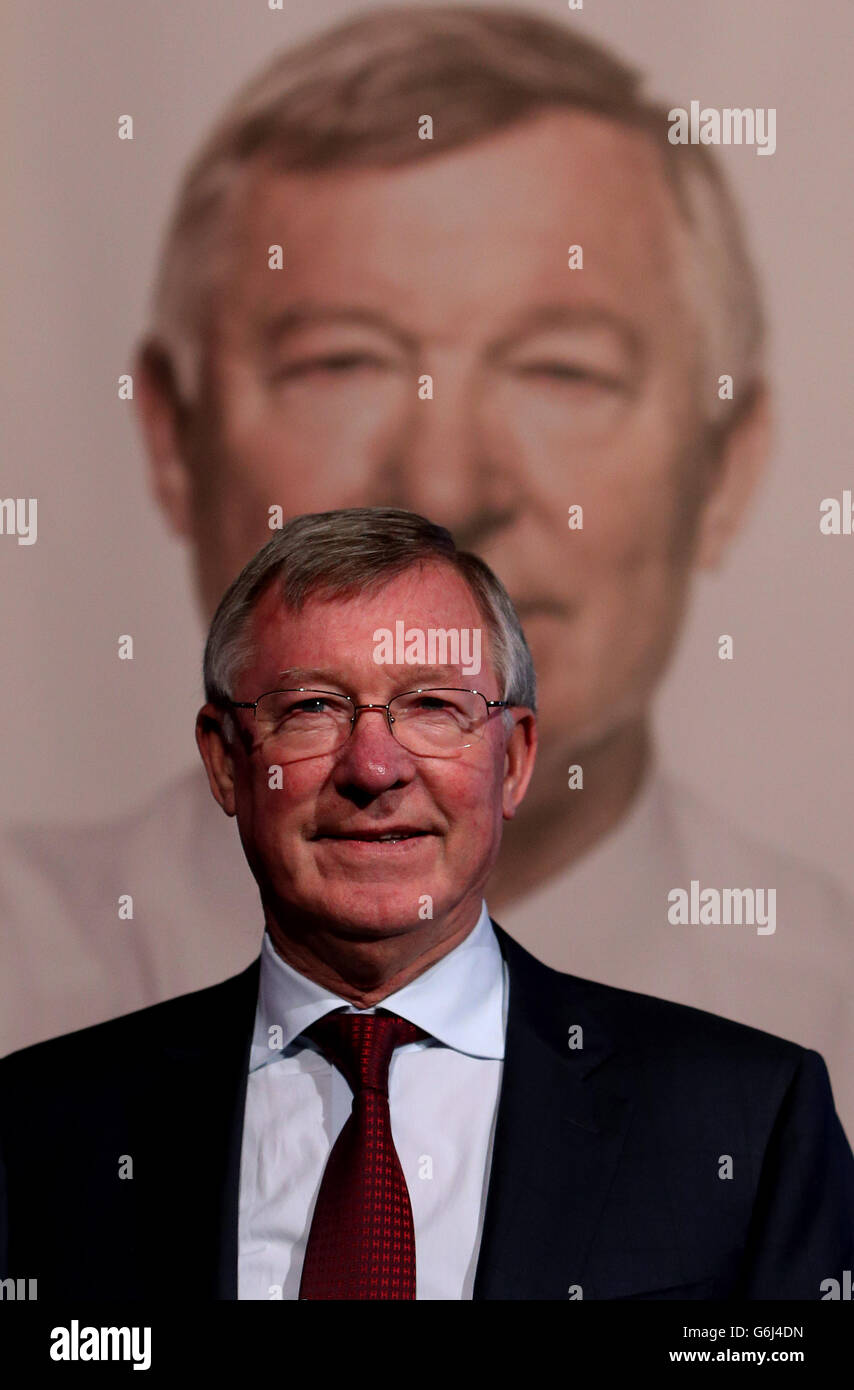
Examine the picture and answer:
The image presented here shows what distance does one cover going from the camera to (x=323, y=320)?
104 inches

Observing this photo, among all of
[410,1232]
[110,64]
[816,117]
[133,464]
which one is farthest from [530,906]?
[110,64]

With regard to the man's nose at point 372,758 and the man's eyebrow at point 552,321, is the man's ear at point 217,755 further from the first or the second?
the man's eyebrow at point 552,321

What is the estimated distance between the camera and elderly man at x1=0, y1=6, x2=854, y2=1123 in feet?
8.59

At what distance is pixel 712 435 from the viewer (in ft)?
8.62

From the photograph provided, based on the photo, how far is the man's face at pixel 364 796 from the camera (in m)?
1.56

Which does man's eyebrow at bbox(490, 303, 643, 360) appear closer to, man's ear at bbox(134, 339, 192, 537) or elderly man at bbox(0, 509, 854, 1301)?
man's ear at bbox(134, 339, 192, 537)

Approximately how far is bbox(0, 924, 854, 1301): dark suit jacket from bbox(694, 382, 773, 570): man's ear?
1.06 meters

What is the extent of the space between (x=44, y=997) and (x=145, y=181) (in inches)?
52.6

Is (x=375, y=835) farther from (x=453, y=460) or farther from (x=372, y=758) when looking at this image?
(x=453, y=460)

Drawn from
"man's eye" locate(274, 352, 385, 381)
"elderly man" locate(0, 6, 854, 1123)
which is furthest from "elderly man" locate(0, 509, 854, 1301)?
"man's eye" locate(274, 352, 385, 381)

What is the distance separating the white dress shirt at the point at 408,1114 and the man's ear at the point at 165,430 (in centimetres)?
117

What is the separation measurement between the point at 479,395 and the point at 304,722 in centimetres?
117

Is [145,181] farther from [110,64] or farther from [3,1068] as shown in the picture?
[3,1068]

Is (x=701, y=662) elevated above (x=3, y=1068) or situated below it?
above
